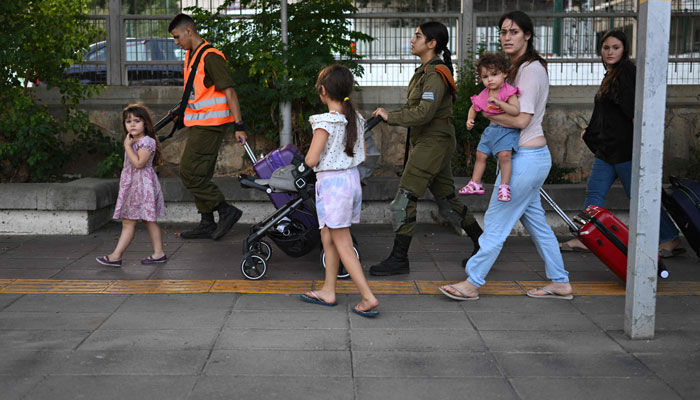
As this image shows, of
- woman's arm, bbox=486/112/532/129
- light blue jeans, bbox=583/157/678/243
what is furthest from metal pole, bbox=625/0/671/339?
light blue jeans, bbox=583/157/678/243

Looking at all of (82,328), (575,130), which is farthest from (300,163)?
(575,130)

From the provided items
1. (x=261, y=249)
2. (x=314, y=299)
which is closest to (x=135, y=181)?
(x=261, y=249)

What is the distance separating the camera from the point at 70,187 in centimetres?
764

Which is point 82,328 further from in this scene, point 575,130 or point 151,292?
point 575,130

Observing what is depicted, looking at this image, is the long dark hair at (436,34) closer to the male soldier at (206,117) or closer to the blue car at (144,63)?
the male soldier at (206,117)

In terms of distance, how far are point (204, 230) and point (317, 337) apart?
11.1ft

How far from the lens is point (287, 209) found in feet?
19.1

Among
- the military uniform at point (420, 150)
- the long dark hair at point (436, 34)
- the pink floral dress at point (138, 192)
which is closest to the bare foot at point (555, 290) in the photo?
the military uniform at point (420, 150)

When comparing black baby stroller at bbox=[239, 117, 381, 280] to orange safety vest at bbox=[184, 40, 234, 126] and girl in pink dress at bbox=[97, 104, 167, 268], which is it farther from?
orange safety vest at bbox=[184, 40, 234, 126]

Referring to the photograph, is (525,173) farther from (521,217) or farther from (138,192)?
(138,192)

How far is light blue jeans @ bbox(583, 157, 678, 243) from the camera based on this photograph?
6.70 meters

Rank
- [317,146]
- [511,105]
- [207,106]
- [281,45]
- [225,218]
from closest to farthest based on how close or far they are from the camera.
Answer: [317,146] < [511,105] < [207,106] < [225,218] < [281,45]

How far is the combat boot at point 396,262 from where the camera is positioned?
599 cm

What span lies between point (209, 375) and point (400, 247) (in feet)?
8.16
